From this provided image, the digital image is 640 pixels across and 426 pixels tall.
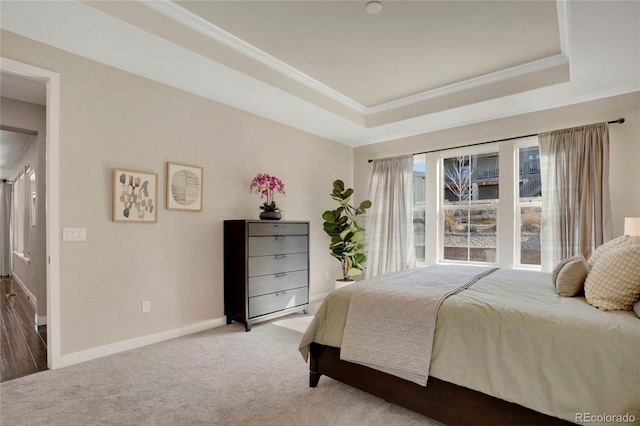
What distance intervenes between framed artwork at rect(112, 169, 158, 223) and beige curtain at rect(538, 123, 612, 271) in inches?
166

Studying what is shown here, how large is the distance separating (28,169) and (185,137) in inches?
159

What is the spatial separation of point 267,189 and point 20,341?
112 inches

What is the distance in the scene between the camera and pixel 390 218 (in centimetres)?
497

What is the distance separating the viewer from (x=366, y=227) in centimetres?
530

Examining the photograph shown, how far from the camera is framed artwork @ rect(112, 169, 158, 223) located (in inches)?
115

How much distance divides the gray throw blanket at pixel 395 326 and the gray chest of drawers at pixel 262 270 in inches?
66.0

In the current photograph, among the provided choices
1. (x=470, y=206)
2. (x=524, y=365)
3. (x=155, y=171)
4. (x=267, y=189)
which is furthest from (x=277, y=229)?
(x=524, y=365)

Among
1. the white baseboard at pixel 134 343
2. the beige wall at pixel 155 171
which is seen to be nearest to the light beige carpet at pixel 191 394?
the white baseboard at pixel 134 343

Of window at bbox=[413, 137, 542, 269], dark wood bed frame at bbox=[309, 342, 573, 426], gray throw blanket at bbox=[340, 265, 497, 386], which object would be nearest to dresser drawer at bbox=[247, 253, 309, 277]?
dark wood bed frame at bbox=[309, 342, 573, 426]

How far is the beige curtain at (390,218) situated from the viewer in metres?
4.82

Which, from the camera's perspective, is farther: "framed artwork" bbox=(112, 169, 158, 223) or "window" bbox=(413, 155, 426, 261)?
"window" bbox=(413, 155, 426, 261)

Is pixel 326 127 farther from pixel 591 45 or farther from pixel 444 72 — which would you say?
pixel 591 45

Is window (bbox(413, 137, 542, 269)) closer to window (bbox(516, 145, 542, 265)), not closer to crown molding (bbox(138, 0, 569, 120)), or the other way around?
window (bbox(516, 145, 542, 265))
